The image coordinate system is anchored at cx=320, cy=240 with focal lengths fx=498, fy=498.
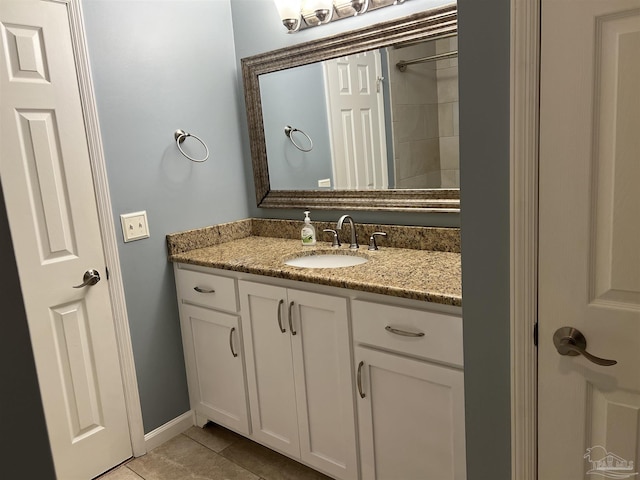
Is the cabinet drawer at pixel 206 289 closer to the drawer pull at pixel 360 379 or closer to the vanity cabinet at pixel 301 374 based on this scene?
the vanity cabinet at pixel 301 374

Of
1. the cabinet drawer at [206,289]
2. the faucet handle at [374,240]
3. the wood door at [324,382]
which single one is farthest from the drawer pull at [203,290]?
the faucet handle at [374,240]

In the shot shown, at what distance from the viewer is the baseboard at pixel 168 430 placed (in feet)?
7.84

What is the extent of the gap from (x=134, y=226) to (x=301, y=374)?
102 centimetres

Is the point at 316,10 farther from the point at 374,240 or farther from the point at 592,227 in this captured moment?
the point at 592,227

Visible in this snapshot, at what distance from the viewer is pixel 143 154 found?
2.29 meters

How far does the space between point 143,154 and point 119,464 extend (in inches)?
56.3

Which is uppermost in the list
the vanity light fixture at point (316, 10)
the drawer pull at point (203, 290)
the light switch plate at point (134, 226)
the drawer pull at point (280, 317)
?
the vanity light fixture at point (316, 10)

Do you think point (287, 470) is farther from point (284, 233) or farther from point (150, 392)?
point (284, 233)

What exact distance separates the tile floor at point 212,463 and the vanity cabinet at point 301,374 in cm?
11

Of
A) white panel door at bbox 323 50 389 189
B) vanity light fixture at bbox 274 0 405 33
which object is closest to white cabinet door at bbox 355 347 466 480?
white panel door at bbox 323 50 389 189

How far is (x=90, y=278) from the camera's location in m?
2.12

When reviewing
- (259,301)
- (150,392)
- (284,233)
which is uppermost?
(284,233)

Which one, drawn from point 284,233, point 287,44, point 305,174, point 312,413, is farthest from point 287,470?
point 287,44

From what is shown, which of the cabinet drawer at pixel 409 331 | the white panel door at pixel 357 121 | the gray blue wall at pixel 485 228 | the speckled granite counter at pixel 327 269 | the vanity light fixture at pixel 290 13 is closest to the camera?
the gray blue wall at pixel 485 228
